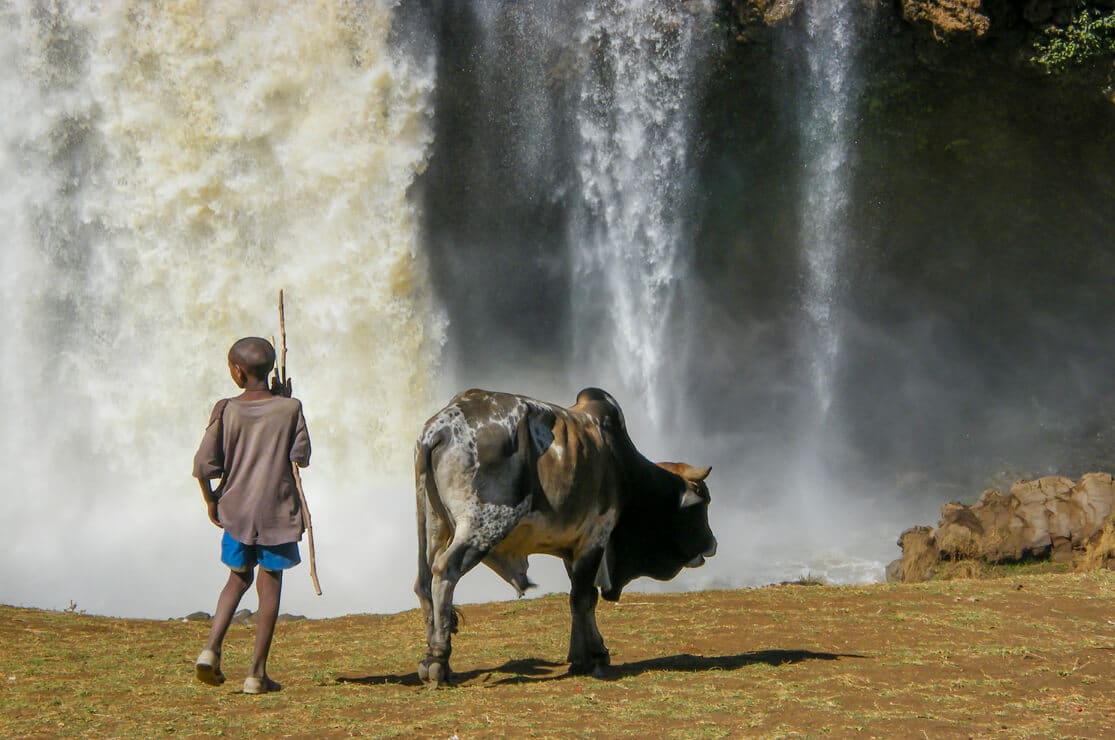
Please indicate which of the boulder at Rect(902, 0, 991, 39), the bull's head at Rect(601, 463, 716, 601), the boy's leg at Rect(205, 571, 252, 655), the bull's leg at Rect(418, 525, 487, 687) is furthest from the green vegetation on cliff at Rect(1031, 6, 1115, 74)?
the boy's leg at Rect(205, 571, 252, 655)

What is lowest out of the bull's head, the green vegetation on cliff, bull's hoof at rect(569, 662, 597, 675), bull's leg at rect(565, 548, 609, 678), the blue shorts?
bull's hoof at rect(569, 662, 597, 675)

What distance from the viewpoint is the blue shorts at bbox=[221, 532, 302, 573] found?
7.41 meters

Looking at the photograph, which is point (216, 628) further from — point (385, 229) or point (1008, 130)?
point (1008, 130)

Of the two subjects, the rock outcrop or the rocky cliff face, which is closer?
the rock outcrop

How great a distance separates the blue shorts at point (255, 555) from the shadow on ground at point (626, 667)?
1161 mm

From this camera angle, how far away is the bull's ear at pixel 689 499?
896 cm

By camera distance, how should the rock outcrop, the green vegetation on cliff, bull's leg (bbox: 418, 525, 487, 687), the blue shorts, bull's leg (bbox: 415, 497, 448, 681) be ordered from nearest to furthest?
the blue shorts < bull's leg (bbox: 418, 525, 487, 687) < bull's leg (bbox: 415, 497, 448, 681) < the rock outcrop < the green vegetation on cliff

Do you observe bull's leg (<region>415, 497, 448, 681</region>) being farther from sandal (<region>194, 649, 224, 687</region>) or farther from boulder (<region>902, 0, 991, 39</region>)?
boulder (<region>902, 0, 991, 39</region>)

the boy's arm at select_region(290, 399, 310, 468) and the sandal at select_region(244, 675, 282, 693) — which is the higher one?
the boy's arm at select_region(290, 399, 310, 468)

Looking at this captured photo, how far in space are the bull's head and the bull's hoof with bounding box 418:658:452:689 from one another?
1.28 meters

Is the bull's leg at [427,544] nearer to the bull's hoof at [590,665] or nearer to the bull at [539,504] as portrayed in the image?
the bull at [539,504]

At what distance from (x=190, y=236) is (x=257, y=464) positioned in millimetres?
16413

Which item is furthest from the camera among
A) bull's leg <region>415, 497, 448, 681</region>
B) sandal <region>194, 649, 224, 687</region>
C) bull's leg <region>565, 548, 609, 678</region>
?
bull's leg <region>565, 548, 609, 678</region>

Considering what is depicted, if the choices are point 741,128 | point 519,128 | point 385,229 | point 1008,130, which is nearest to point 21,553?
point 385,229
